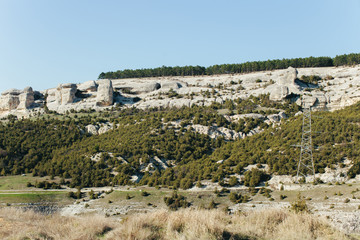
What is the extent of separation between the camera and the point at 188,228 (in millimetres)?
9656

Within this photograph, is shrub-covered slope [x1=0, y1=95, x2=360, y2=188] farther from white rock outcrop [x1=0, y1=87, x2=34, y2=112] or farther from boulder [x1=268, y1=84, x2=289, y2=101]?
white rock outcrop [x1=0, y1=87, x2=34, y2=112]

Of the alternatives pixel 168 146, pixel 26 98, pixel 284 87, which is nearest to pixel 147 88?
pixel 168 146

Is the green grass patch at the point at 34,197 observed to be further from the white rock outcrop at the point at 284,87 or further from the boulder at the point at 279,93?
the white rock outcrop at the point at 284,87

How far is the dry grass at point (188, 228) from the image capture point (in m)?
9.20

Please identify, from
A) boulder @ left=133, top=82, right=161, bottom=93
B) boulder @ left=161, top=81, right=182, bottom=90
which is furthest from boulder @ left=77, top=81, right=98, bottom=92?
boulder @ left=161, top=81, right=182, bottom=90

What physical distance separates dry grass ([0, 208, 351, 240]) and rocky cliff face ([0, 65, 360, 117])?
47.6 meters

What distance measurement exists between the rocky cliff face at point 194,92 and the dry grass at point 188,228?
47.6 metres

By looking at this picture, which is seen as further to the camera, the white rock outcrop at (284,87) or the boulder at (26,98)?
the boulder at (26,98)

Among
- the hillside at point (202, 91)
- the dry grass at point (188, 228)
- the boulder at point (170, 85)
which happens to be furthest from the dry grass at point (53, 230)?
the boulder at point (170, 85)

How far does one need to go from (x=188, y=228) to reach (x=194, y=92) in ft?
188

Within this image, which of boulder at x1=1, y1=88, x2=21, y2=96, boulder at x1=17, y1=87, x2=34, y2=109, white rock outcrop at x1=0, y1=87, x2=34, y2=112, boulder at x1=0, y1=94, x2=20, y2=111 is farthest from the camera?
boulder at x1=1, y1=88, x2=21, y2=96

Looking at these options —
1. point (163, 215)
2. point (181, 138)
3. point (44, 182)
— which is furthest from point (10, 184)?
point (163, 215)

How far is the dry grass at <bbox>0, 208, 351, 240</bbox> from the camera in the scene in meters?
9.20

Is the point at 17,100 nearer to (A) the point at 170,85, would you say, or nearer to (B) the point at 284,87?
(A) the point at 170,85
